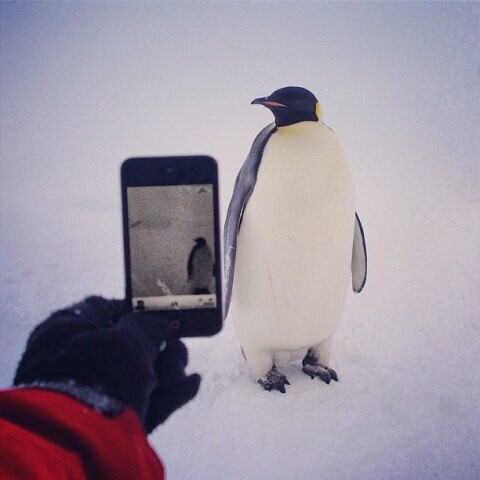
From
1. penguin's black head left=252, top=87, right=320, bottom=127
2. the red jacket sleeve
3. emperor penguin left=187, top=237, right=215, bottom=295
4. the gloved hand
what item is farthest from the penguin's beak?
the red jacket sleeve

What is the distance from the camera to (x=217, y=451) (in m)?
0.71

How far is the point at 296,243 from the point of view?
0.98 meters

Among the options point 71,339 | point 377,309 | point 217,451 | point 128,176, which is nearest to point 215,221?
point 128,176

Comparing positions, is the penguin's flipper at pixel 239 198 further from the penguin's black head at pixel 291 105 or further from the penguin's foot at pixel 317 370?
the penguin's foot at pixel 317 370

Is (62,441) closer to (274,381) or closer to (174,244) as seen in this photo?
(174,244)

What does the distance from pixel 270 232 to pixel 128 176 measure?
456 mm

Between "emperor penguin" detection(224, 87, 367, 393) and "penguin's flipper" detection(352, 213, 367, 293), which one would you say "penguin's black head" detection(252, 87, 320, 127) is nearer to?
"emperor penguin" detection(224, 87, 367, 393)

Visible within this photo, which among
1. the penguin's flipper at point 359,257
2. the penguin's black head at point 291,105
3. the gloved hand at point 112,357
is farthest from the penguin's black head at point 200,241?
the penguin's flipper at point 359,257

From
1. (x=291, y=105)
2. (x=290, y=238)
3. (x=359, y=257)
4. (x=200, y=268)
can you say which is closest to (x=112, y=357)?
(x=200, y=268)

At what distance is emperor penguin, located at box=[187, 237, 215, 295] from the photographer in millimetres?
586

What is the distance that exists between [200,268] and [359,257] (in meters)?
0.65

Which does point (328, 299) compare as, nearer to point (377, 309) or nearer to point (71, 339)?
point (377, 309)

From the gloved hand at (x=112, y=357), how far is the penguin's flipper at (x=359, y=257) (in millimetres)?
777

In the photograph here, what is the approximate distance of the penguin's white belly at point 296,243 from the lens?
3.21ft
